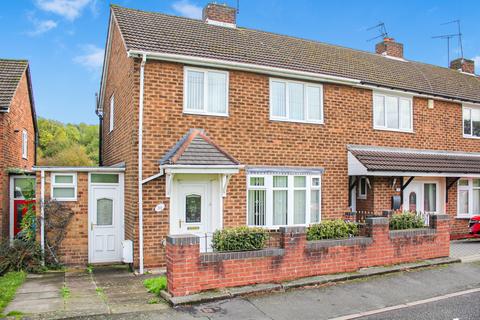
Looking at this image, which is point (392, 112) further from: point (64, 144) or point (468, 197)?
point (64, 144)

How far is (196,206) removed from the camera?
1176 centimetres

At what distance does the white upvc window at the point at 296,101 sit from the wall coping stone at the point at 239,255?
501 centimetres

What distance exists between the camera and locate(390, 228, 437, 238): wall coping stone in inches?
422

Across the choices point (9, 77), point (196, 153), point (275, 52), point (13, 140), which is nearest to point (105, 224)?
point (196, 153)

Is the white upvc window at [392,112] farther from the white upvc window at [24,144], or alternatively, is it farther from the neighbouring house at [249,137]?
the white upvc window at [24,144]

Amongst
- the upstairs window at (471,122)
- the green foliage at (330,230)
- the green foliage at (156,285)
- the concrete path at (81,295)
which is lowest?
the concrete path at (81,295)

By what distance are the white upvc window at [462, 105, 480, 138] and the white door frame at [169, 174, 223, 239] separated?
11017mm

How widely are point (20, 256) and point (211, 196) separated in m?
5.07

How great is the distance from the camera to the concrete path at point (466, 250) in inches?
472

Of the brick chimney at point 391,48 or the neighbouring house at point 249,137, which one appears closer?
the neighbouring house at point 249,137

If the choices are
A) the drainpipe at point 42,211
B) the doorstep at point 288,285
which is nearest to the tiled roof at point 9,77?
the drainpipe at point 42,211

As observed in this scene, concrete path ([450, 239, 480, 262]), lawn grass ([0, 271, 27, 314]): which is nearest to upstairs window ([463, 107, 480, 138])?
concrete path ([450, 239, 480, 262])

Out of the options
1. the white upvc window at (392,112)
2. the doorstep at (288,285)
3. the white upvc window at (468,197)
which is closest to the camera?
the doorstep at (288,285)

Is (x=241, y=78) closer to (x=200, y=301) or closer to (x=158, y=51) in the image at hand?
(x=158, y=51)
